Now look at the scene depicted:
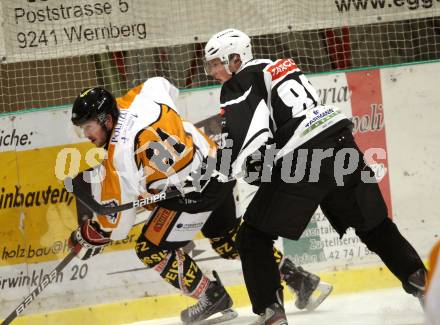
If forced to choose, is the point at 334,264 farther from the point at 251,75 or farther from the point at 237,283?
the point at 251,75

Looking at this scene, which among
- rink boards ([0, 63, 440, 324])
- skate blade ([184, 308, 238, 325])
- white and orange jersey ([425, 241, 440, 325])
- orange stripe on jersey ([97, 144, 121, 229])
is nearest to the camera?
white and orange jersey ([425, 241, 440, 325])

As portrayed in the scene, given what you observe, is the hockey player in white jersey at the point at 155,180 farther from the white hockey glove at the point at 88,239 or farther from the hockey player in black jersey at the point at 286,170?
the hockey player in black jersey at the point at 286,170

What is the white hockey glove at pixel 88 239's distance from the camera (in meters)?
4.06

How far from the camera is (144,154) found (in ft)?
12.7

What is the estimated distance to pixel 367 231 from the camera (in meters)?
3.61

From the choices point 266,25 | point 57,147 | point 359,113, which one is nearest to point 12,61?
point 57,147

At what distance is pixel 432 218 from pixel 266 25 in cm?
149

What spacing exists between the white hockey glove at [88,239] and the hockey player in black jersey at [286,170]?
82cm

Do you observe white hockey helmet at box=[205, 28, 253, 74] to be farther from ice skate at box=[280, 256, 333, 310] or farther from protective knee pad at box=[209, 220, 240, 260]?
ice skate at box=[280, 256, 333, 310]

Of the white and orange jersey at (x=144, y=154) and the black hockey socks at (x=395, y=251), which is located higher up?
the white and orange jersey at (x=144, y=154)

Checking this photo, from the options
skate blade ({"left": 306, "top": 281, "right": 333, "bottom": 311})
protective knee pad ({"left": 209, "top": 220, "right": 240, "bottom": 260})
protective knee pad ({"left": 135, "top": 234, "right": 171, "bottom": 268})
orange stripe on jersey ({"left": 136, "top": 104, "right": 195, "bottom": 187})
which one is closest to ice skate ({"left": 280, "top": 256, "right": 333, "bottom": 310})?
skate blade ({"left": 306, "top": 281, "right": 333, "bottom": 311})

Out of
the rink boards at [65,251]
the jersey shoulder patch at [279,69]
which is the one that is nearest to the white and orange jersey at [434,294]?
the jersey shoulder patch at [279,69]

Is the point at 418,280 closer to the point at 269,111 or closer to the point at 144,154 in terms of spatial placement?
the point at 269,111

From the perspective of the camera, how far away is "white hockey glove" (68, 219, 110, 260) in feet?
13.3
